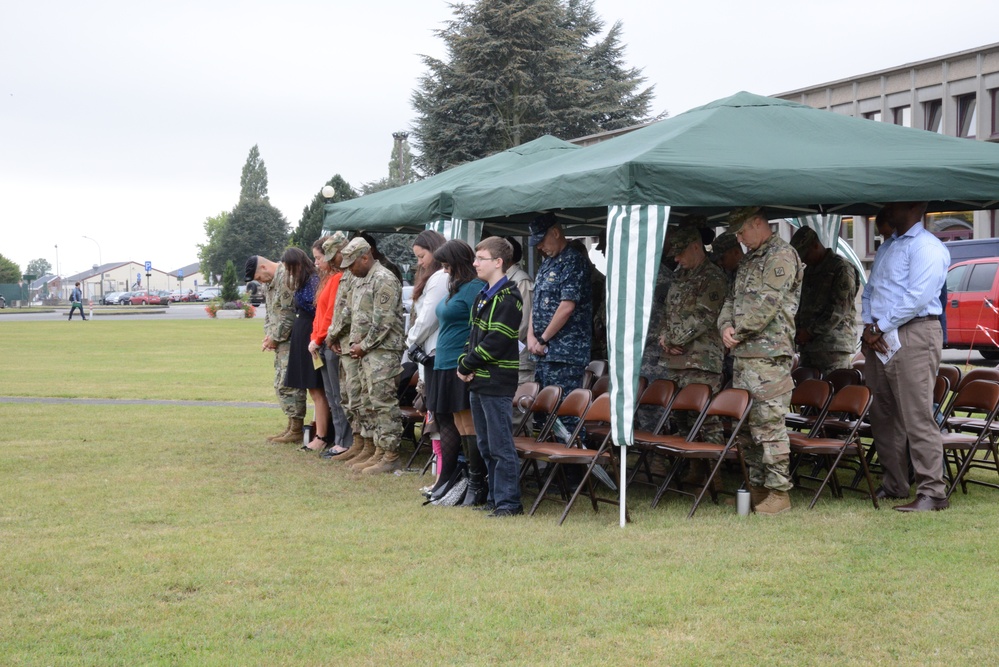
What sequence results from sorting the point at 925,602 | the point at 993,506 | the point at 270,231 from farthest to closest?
the point at 270,231 < the point at 993,506 < the point at 925,602

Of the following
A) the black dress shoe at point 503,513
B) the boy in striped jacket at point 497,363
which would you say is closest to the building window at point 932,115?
the boy in striped jacket at point 497,363

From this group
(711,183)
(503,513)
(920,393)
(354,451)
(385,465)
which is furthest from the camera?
(354,451)

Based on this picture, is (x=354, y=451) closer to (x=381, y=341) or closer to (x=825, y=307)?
(x=381, y=341)

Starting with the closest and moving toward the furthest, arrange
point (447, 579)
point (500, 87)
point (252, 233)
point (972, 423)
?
1. point (447, 579)
2. point (972, 423)
3. point (500, 87)
4. point (252, 233)

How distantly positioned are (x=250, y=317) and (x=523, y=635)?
146 feet

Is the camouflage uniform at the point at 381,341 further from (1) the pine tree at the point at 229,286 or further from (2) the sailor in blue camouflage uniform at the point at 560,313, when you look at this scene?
(1) the pine tree at the point at 229,286

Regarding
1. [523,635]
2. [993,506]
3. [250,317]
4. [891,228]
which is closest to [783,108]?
[891,228]

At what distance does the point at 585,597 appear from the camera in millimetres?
5016

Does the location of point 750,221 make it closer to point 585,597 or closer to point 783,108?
point 783,108

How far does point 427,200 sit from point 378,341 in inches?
56.2

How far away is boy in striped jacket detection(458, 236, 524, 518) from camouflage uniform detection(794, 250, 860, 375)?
9.46 feet

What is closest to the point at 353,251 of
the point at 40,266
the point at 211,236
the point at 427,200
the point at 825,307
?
the point at 427,200

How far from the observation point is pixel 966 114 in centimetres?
3347

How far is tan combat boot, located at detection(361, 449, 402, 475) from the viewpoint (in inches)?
346
